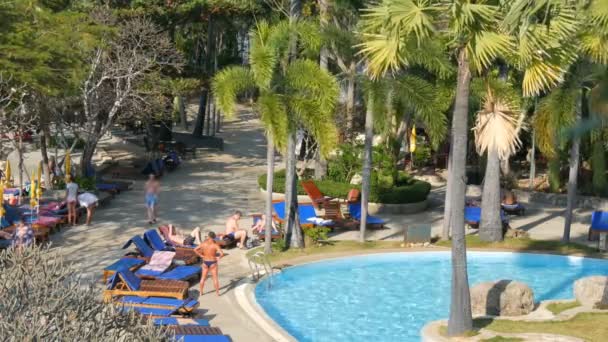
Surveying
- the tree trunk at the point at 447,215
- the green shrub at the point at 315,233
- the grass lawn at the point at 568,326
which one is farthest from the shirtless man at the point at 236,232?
the grass lawn at the point at 568,326

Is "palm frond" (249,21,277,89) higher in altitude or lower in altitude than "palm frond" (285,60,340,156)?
higher

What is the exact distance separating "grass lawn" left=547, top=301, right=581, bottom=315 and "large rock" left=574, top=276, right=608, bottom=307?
16 centimetres

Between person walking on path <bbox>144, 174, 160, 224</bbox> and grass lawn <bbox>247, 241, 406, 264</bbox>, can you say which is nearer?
grass lawn <bbox>247, 241, 406, 264</bbox>

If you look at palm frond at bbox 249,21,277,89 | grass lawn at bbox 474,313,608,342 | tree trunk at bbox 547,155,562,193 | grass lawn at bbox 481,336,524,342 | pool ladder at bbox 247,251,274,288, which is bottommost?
grass lawn at bbox 481,336,524,342

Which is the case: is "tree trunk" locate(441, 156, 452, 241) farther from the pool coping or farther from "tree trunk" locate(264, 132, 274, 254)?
"tree trunk" locate(264, 132, 274, 254)

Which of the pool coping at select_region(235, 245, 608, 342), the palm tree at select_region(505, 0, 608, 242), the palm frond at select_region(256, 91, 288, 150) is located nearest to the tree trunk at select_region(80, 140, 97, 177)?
the pool coping at select_region(235, 245, 608, 342)

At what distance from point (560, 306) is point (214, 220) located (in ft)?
39.9

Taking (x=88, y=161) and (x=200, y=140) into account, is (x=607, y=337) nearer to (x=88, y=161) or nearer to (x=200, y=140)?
(x=88, y=161)

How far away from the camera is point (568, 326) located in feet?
52.0

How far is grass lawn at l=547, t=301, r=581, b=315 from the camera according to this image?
56.6ft

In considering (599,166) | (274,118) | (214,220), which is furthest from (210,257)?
(599,166)

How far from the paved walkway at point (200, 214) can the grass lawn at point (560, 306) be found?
557 centimetres

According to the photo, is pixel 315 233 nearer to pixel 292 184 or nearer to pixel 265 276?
pixel 292 184

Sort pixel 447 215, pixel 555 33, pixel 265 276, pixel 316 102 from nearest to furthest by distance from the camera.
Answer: pixel 555 33, pixel 265 276, pixel 316 102, pixel 447 215
